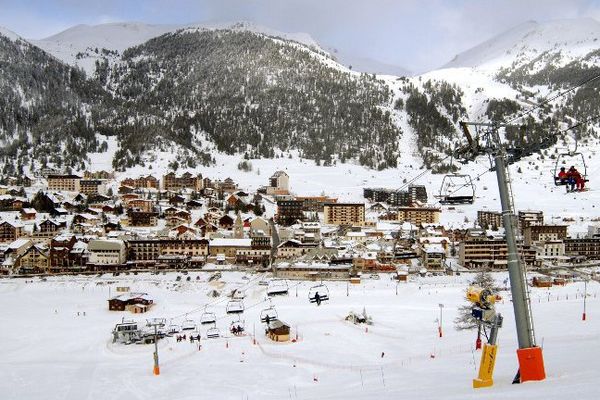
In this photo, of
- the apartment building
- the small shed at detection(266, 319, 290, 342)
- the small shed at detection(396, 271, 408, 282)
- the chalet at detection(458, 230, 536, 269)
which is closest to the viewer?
the small shed at detection(266, 319, 290, 342)

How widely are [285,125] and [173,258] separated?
269 feet

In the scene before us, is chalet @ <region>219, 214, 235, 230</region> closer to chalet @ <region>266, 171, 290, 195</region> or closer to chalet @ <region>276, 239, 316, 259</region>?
chalet @ <region>276, 239, 316, 259</region>

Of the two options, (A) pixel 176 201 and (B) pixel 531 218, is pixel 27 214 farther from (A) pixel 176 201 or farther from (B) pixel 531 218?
(B) pixel 531 218

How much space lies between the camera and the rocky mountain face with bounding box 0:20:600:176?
114625mm

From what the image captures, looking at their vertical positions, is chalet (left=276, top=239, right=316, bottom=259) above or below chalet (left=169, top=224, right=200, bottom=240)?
below

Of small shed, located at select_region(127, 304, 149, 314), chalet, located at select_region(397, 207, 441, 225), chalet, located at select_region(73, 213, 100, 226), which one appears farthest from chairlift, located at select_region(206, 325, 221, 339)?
chalet, located at select_region(397, 207, 441, 225)

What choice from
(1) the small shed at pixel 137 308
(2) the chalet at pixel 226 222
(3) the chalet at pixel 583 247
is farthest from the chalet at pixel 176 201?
(3) the chalet at pixel 583 247

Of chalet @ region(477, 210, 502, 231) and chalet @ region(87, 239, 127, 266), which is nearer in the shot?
chalet @ region(87, 239, 127, 266)

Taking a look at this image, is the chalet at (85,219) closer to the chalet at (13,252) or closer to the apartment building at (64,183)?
the chalet at (13,252)

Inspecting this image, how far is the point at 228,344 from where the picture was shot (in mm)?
24188

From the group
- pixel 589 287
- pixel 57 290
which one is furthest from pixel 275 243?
pixel 589 287

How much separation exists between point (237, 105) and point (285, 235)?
8331 centimetres

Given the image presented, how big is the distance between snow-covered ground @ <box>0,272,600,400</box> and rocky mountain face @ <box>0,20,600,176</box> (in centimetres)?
7295

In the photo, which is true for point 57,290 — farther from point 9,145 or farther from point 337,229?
point 9,145
